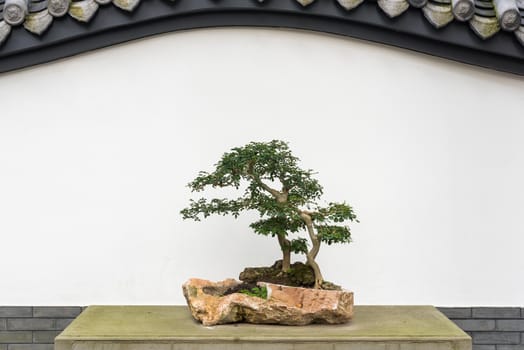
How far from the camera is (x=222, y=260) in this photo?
4.71 metres

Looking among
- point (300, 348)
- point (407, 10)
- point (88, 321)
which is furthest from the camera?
point (407, 10)

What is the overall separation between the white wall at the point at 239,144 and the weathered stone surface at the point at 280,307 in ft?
2.64

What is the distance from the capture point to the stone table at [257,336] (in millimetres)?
3633

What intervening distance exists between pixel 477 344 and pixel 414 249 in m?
0.77

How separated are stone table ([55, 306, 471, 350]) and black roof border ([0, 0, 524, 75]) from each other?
1807 millimetres

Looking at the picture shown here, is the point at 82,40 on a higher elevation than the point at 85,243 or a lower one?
higher

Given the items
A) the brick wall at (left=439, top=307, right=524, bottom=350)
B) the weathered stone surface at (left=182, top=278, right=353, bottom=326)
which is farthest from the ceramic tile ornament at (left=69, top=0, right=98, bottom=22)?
the brick wall at (left=439, top=307, right=524, bottom=350)

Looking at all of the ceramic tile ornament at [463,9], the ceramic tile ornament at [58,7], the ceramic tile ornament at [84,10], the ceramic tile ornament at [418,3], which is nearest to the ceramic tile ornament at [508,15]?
the ceramic tile ornament at [463,9]

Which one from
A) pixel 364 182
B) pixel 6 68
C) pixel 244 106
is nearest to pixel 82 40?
pixel 6 68

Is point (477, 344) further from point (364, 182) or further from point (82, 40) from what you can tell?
point (82, 40)

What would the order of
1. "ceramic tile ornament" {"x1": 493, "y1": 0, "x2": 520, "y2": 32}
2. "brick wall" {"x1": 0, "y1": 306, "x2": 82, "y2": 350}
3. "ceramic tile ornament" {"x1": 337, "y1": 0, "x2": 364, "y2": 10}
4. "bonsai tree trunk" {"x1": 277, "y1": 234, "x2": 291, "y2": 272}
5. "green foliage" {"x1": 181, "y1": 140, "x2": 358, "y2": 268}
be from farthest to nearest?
1. "brick wall" {"x1": 0, "y1": 306, "x2": 82, "y2": 350}
2. "ceramic tile ornament" {"x1": 337, "y1": 0, "x2": 364, "y2": 10}
3. "ceramic tile ornament" {"x1": 493, "y1": 0, "x2": 520, "y2": 32}
4. "bonsai tree trunk" {"x1": 277, "y1": 234, "x2": 291, "y2": 272}
5. "green foliage" {"x1": 181, "y1": 140, "x2": 358, "y2": 268}

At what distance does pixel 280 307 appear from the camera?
12.5 feet

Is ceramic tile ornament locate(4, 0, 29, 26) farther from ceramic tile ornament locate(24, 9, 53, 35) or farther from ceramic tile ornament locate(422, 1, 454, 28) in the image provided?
ceramic tile ornament locate(422, 1, 454, 28)

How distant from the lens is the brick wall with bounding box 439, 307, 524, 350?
15.3ft
